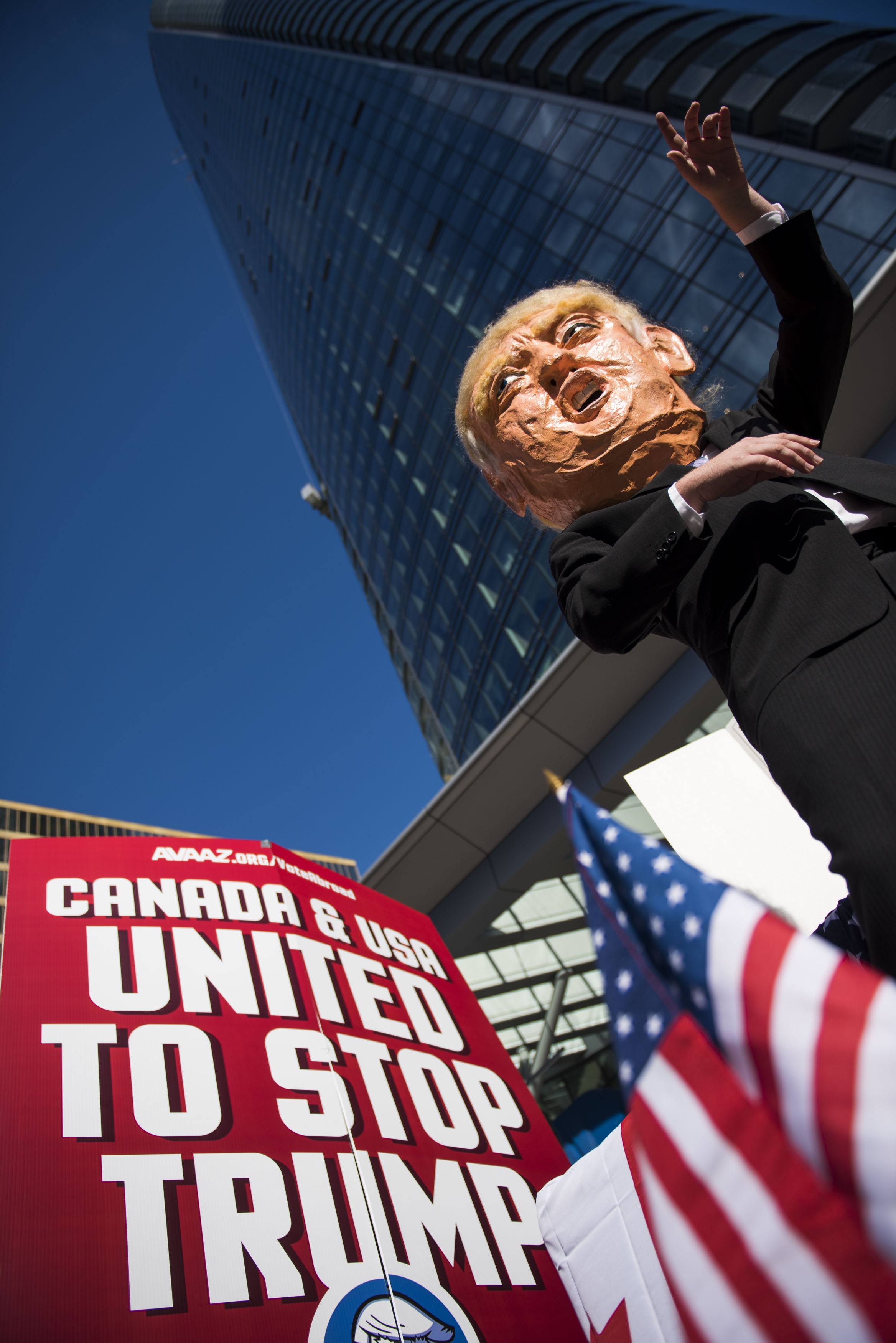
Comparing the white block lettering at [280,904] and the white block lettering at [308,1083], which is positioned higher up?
the white block lettering at [280,904]

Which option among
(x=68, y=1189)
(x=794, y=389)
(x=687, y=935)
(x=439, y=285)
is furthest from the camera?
(x=439, y=285)

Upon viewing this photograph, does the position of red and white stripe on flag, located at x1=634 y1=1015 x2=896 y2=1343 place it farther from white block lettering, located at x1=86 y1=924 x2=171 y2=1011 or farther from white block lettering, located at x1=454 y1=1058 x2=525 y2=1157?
white block lettering, located at x1=454 y1=1058 x2=525 y2=1157

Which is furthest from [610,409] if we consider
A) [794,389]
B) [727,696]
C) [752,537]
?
[727,696]

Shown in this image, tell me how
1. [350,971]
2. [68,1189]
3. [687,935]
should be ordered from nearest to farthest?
[687,935], [68,1189], [350,971]

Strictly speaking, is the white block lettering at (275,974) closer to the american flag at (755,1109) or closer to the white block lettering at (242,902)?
the white block lettering at (242,902)

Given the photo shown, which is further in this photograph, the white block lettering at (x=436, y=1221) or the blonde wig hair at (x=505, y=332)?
the white block lettering at (x=436, y=1221)

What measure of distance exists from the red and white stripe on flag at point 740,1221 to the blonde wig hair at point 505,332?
6.92 ft

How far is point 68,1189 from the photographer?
10.9 ft

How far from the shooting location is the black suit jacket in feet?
5.78

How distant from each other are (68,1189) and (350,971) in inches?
87.4

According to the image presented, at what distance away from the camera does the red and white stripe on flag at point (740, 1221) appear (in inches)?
46.5

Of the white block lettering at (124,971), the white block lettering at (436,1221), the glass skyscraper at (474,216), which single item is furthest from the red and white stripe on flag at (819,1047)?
the glass skyscraper at (474,216)

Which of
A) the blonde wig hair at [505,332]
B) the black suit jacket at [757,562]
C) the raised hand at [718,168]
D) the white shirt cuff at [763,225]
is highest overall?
the blonde wig hair at [505,332]

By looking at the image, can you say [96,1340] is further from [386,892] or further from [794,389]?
[386,892]
